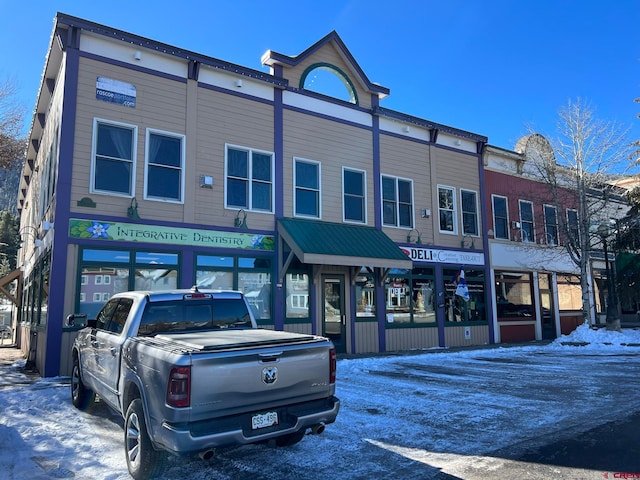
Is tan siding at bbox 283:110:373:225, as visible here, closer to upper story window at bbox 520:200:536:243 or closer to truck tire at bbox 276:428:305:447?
upper story window at bbox 520:200:536:243

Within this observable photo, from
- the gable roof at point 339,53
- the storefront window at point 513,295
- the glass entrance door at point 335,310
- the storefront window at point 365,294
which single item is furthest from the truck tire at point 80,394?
the storefront window at point 513,295

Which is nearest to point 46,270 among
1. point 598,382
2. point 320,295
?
point 320,295

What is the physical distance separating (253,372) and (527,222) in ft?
63.9

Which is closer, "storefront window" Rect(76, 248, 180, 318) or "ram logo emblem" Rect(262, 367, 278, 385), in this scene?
"ram logo emblem" Rect(262, 367, 278, 385)

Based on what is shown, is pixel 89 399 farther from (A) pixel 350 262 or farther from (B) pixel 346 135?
(B) pixel 346 135

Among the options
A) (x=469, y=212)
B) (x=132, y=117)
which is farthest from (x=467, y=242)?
(x=132, y=117)

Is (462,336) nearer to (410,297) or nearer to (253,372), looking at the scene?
(410,297)

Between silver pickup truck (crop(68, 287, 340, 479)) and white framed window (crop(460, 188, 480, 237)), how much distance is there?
48.7 feet

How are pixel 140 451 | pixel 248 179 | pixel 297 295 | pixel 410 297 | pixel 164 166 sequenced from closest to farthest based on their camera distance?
pixel 140 451 → pixel 164 166 → pixel 248 179 → pixel 297 295 → pixel 410 297

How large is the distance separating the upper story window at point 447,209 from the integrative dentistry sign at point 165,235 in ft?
24.4

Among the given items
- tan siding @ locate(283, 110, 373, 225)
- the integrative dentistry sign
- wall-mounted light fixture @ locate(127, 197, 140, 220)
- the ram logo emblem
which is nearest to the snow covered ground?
the ram logo emblem

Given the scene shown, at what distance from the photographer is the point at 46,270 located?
41.1ft

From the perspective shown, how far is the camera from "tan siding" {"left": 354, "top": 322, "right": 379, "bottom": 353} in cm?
1534

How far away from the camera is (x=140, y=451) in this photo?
4.52 meters
